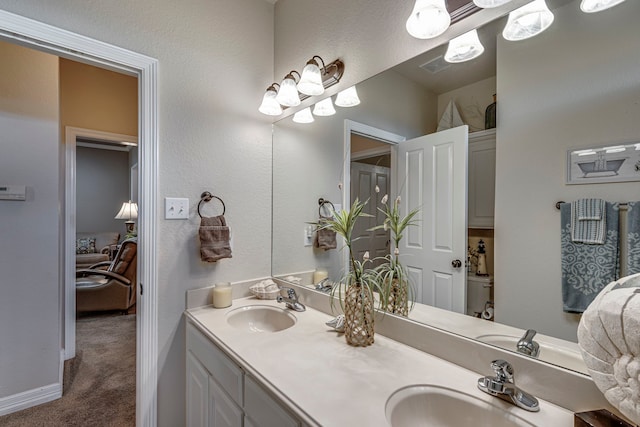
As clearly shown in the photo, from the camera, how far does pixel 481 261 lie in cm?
98

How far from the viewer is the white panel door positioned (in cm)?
105

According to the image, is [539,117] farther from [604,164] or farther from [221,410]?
[221,410]

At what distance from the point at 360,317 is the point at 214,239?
896 millimetres

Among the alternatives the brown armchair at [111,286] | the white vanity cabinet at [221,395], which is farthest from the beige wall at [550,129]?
the brown armchair at [111,286]

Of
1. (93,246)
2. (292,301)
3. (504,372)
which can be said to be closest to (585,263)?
(504,372)

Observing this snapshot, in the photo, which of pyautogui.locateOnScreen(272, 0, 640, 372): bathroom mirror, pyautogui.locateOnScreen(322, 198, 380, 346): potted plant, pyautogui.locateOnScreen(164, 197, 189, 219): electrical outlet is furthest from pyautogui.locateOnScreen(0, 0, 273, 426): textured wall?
pyautogui.locateOnScreen(272, 0, 640, 372): bathroom mirror

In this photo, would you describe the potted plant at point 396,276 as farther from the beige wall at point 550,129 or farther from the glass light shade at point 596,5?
the glass light shade at point 596,5

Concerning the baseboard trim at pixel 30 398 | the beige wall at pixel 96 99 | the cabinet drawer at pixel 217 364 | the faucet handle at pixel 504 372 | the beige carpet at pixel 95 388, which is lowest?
the beige carpet at pixel 95 388

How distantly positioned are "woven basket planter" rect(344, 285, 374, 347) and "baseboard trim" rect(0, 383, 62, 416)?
2.26 metres

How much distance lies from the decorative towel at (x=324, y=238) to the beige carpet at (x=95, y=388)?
1589 millimetres

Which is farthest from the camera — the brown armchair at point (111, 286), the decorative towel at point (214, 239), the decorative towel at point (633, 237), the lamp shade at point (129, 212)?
the lamp shade at point (129, 212)

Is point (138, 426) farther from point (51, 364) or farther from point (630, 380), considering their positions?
point (630, 380)

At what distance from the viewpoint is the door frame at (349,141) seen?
50.1 inches

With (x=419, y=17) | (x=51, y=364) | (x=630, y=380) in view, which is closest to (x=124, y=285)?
(x=51, y=364)
